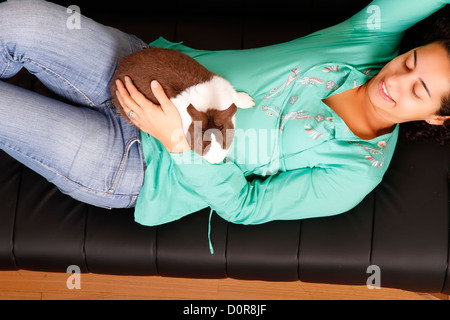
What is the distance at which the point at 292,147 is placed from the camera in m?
1.31

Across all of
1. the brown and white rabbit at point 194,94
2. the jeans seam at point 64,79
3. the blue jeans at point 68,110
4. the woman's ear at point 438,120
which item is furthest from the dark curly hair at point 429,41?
the jeans seam at point 64,79

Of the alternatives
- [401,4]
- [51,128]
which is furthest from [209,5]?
[51,128]

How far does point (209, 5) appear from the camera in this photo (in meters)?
1.78

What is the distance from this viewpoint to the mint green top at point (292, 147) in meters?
1.29

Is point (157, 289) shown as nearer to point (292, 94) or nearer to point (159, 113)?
point (159, 113)

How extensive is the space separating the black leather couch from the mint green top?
0.11 meters

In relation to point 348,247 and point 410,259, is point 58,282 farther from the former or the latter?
point 410,259

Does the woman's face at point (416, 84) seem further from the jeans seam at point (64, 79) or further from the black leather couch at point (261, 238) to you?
the jeans seam at point (64, 79)

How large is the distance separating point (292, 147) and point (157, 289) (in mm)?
1040

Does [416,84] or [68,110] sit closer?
[416,84]

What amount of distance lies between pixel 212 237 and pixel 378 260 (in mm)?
614

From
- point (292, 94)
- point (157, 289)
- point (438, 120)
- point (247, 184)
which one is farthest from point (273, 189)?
point (157, 289)

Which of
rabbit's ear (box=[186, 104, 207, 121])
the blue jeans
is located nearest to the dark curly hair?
rabbit's ear (box=[186, 104, 207, 121])

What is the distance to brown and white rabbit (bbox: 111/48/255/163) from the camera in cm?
126
